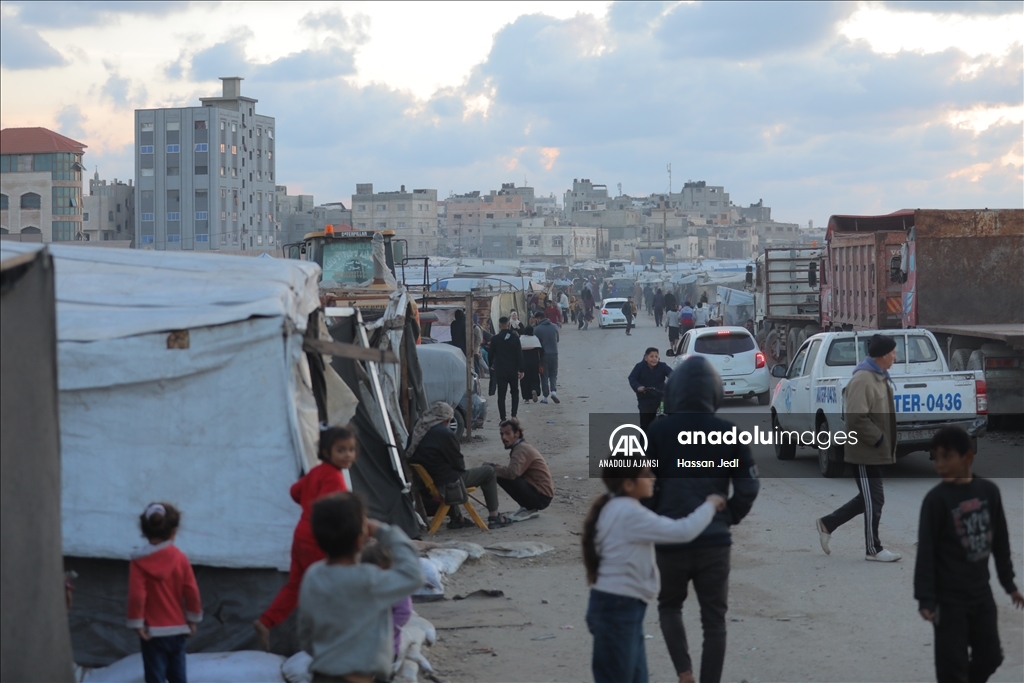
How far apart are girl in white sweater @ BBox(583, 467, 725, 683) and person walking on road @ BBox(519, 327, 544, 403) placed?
16.4 metres

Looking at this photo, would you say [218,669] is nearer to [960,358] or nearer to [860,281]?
[960,358]

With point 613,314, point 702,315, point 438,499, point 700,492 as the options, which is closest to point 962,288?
point 438,499

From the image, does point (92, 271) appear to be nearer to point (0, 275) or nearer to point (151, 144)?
point (0, 275)

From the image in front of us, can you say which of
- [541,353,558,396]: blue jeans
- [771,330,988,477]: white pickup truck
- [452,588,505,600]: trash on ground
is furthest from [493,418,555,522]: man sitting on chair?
[541,353,558,396]: blue jeans

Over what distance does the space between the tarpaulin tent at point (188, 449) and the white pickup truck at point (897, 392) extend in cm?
795

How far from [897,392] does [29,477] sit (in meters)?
10.6

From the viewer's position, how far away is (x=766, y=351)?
33312 mm

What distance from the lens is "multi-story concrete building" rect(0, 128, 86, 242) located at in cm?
8656

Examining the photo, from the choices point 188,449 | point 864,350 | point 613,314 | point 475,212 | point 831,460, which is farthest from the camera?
point 475,212

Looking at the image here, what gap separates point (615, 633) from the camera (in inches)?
200

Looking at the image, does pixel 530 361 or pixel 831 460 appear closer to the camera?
pixel 831 460

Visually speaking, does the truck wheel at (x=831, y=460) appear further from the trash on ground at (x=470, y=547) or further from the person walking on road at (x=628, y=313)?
the person walking on road at (x=628, y=313)

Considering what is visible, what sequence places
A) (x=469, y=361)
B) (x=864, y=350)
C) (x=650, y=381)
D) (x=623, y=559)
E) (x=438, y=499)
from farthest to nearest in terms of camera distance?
(x=469, y=361) < (x=650, y=381) < (x=864, y=350) < (x=438, y=499) < (x=623, y=559)

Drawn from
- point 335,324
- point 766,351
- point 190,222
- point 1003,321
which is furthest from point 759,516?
point 190,222
